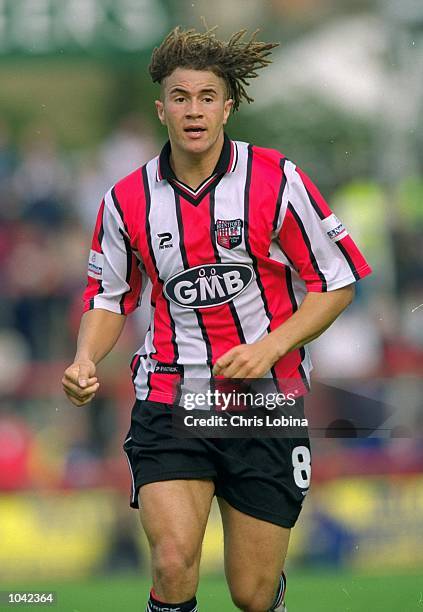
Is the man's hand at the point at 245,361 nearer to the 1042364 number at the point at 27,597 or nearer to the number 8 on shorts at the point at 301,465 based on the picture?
the number 8 on shorts at the point at 301,465

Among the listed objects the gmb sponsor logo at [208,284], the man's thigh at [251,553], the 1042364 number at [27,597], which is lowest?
the 1042364 number at [27,597]

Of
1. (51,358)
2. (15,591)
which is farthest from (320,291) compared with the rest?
(51,358)

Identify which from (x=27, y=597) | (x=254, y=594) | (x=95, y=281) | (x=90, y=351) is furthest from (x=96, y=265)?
(x=27, y=597)

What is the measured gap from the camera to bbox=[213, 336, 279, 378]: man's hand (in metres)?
3.83

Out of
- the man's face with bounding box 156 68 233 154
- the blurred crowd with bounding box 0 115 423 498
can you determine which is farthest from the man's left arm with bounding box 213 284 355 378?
the blurred crowd with bounding box 0 115 423 498

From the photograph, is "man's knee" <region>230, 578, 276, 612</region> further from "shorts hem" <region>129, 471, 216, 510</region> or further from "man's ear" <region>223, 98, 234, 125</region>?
"man's ear" <region>223, 98, 234, 125</region>

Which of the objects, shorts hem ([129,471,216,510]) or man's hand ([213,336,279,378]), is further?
shorts hem ([129,471,216,510])

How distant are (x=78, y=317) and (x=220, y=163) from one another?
4.46m

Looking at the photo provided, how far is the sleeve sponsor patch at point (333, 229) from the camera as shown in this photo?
414 centimetres

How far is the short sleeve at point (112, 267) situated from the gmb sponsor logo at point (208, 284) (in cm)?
23

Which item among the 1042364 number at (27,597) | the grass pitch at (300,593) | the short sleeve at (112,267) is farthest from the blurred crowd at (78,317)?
the short sleeve at (112,267)

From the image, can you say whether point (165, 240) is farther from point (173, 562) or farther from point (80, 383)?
point (173, 562)

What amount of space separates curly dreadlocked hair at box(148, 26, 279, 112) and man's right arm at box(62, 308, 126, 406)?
2.76ft

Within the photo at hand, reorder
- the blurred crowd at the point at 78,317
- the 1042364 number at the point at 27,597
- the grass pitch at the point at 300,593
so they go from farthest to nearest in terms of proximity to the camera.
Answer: the blurred crowd at the point at 78,317 < the 1042364 number at the point at 27,597 < the grass pitch at the point at 300,593
